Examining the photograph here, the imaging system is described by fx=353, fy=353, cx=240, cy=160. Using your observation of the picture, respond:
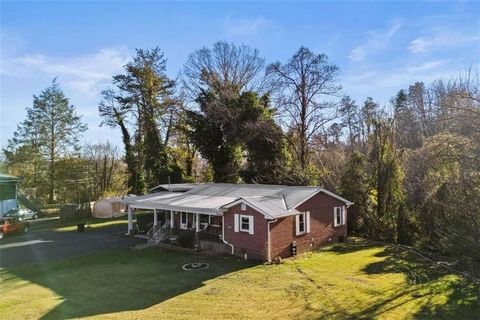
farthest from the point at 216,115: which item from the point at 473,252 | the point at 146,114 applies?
the point at 473,252

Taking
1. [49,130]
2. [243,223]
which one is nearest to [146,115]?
[49,130]

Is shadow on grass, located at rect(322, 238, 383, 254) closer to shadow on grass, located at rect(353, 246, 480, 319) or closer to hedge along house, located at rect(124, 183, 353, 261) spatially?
hedge along house, located at rect(124, 183, 353, 261)

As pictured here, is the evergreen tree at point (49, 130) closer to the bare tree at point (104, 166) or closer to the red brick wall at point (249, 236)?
the bare tree at point (104, 166)

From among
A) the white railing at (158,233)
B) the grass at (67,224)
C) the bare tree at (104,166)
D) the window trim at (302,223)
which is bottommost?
the grass at (67,224)

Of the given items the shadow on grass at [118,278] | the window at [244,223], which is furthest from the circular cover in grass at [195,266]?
the window at [244,223]

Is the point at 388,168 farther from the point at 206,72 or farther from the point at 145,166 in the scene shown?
the point at 145,166
